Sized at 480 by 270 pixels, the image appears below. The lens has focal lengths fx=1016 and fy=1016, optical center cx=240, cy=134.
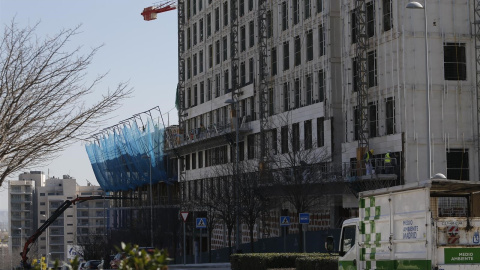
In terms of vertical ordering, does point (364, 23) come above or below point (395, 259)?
above

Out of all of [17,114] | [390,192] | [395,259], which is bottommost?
[395,259]

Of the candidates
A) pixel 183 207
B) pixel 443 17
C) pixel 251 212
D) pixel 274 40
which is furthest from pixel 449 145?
pixel 183 207

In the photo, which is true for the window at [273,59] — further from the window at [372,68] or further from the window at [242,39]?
the window at [372,68]

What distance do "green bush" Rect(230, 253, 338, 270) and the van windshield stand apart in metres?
7.15

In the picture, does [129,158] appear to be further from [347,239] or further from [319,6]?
[347,239]

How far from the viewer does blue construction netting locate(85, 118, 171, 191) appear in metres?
91.9

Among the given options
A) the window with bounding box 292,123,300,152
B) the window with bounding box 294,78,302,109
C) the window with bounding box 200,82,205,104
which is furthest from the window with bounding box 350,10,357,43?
the window with bounding box 200,82,205,104

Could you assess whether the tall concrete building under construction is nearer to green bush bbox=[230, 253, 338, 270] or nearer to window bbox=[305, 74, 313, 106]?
window bbox=[305, 74, 313, 106]

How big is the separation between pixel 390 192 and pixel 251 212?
39781 mm

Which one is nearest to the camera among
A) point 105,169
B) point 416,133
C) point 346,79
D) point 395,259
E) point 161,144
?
point 395,259

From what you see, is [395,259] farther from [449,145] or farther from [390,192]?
[449,145]

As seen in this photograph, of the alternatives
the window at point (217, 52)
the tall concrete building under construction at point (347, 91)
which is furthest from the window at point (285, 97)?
the window at point (217, 52)

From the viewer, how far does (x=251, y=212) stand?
58531 millimetres

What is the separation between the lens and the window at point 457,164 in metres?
52.5
